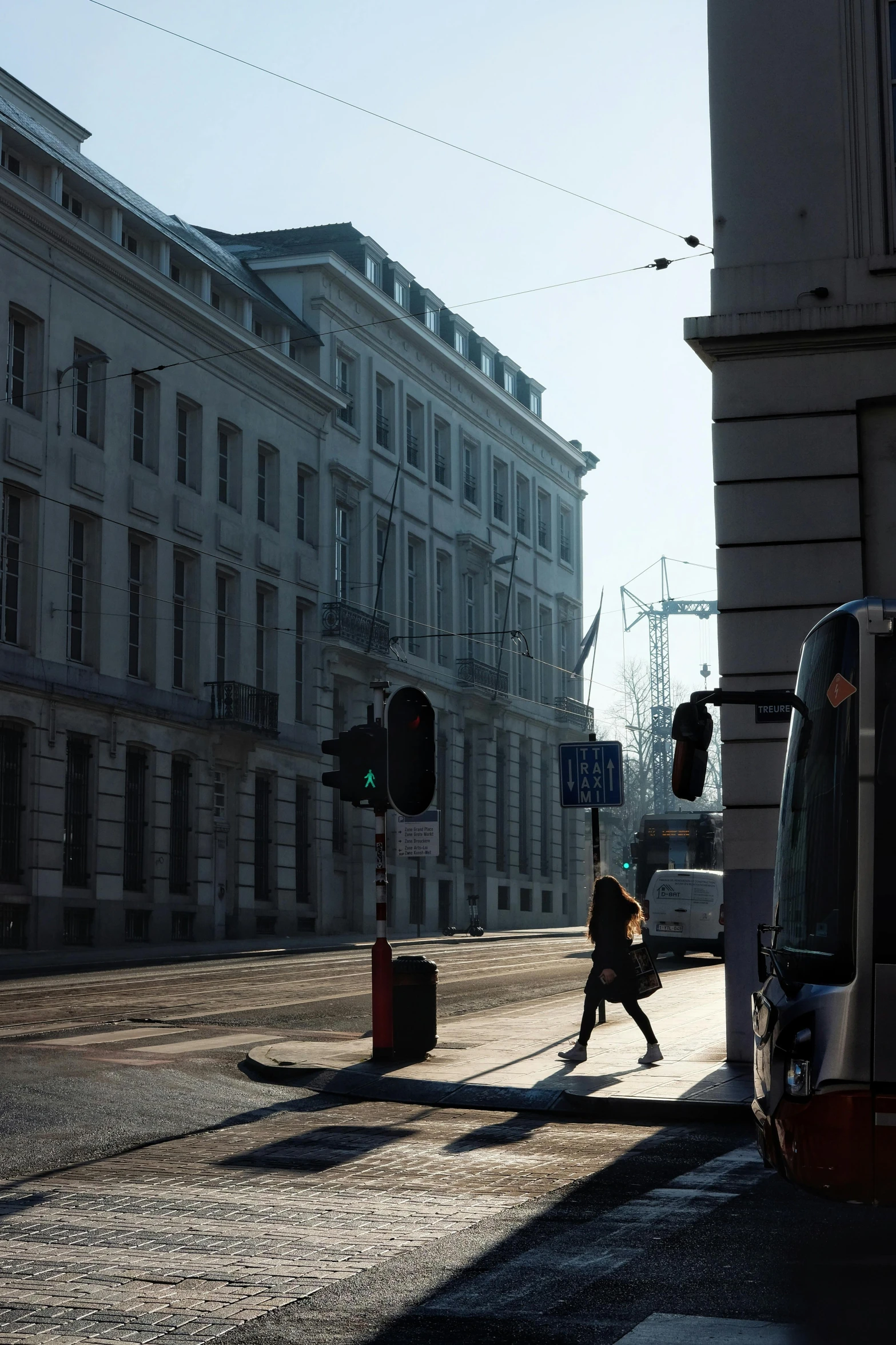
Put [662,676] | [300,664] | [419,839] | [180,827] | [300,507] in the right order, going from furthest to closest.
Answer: [662,676], [300,507], [300,664], [180,827], [419,839]

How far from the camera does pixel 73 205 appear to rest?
3881 cm

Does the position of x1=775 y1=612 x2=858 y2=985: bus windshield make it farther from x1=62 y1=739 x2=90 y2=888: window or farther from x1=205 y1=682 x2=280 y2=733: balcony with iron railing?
x1=205 y1=682 x2=280 y2=733: balcony with iron railing

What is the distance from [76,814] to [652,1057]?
82.9 ft

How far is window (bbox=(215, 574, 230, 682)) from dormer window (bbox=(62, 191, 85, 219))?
9.53 m

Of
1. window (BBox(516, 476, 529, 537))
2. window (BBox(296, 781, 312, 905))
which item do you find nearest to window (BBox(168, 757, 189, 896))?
window (BBox(296, 781, 312, 905))

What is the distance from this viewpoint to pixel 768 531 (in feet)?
43.5

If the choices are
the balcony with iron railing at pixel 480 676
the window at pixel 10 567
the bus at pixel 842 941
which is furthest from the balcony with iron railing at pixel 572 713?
the bus at pixel 842 941

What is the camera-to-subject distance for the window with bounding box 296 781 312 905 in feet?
155

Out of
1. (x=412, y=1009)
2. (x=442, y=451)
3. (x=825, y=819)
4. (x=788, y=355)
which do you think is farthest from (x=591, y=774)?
(x=442, y=451)

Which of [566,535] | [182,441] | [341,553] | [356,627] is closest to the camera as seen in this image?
[182,441]

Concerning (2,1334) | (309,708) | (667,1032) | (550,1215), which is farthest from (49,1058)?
(309,708)

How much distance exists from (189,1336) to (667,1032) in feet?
37.7

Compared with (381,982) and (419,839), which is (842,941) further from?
(419,839)

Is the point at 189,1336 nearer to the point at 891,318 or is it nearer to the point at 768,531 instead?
the point at 768,531
